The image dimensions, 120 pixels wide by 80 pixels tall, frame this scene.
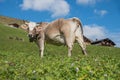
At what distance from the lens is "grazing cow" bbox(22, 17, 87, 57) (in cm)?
2128

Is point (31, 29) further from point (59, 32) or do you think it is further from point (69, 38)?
point (69, 38)

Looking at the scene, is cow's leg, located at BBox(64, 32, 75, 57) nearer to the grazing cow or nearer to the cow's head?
the grazing cow

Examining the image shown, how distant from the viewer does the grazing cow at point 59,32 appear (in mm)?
21281

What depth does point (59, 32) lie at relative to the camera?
→ 2164 cm

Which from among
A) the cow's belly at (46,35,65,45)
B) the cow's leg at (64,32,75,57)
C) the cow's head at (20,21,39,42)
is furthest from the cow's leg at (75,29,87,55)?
the cow's head at (20,21,39,42)

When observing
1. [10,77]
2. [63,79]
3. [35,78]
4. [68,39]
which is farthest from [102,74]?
[68,39]

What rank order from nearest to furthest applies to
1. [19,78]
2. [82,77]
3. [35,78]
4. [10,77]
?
[82,77] → [35,78] → [19,78] → [10,77]

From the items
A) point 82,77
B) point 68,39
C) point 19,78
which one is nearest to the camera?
point 82,77

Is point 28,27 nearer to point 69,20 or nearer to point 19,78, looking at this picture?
point 69,20

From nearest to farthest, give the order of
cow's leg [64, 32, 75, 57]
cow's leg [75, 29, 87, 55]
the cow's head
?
1. cow's leg [64, 32, 75, 57]
2. cow's leg [75, 29, 87, 55]
3. the cow's head

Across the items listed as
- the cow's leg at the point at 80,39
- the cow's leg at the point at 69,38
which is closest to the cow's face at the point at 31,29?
the cow's leg at the point at 69,38

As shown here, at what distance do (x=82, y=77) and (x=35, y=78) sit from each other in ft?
4.56

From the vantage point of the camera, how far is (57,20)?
21750 mm

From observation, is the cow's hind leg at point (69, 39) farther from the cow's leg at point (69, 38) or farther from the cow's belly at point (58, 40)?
the cow's belly at point (58, 40)
